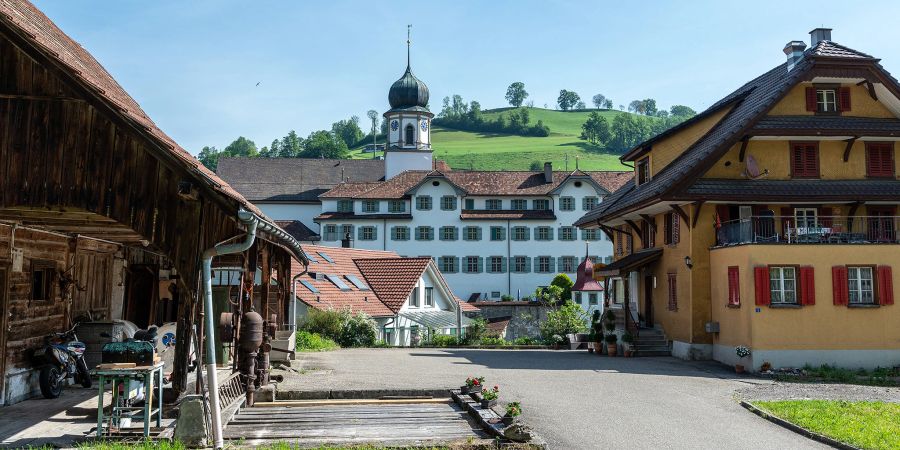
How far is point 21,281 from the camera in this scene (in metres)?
14.0

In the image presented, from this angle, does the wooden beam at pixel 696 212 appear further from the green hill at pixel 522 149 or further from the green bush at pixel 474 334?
the green hill at pixel 522 149

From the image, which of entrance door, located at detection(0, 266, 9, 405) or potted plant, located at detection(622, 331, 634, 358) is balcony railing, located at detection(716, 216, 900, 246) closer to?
potted plant, located at detection(622, 331, 634, 358)

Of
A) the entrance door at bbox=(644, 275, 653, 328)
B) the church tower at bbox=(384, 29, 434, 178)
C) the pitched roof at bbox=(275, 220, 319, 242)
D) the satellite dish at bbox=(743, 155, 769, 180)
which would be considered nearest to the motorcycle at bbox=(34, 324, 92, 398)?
the satellite dish at bbox=(743, 155, 769, 180)

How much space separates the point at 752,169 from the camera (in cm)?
2608

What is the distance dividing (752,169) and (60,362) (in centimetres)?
2036

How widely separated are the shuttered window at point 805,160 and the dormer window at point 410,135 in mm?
56134

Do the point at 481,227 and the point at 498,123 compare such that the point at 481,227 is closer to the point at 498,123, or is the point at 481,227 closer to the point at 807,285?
the point at 807,285

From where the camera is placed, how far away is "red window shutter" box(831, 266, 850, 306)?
23094mm

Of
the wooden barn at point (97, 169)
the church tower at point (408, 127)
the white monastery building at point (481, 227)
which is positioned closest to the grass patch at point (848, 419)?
the wooden barn at point (97, 169)

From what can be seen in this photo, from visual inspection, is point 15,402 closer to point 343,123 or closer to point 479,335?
point 479,335

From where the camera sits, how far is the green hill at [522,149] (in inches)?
5020

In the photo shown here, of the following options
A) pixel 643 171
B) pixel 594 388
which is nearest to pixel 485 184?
pixel 643 171

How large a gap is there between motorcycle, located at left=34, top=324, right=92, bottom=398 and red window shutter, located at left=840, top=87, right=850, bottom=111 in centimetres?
2324

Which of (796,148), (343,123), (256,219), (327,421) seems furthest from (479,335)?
(343,123)
